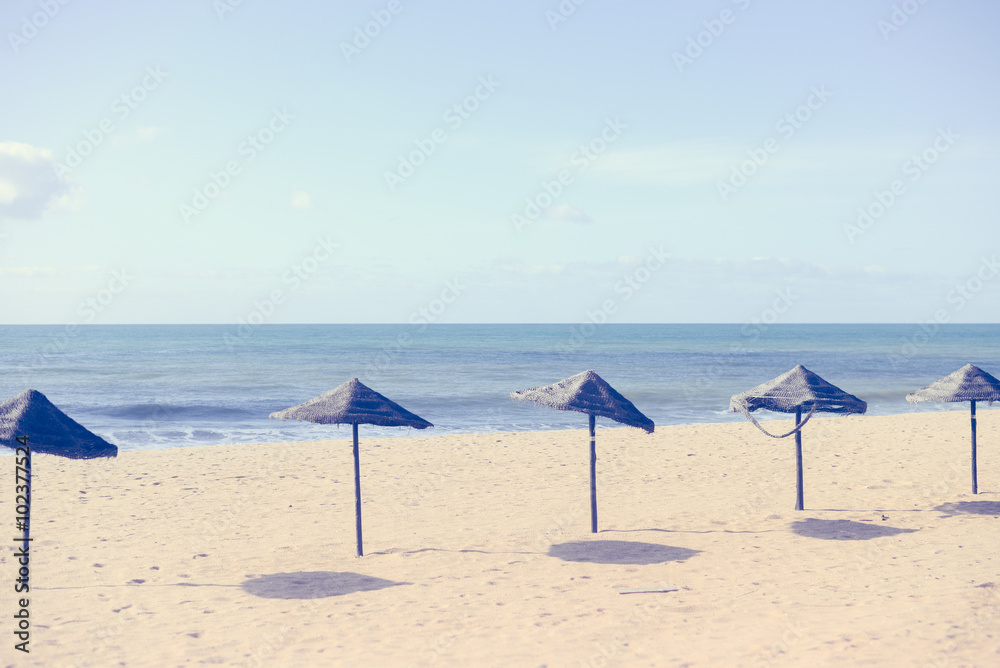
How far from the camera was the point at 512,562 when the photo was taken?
32.1ft

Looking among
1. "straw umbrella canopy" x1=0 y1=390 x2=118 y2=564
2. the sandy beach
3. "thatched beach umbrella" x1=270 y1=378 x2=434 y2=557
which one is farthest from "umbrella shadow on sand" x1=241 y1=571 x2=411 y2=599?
"straw umbrella canopy" x1=0 y1=390 x2=118 y2=564

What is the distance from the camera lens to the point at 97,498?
528 inches

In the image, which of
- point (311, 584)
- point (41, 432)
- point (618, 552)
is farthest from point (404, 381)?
point (41, 432)

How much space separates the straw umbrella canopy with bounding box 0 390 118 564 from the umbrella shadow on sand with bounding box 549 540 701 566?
591cm

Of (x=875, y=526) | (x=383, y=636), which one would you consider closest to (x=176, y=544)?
(x=383, y=636)

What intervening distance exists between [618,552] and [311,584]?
4152 mm

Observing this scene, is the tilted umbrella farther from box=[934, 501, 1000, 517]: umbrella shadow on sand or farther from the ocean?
the ocean

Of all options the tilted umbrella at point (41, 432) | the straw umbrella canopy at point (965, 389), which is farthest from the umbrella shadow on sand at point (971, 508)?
the tilted umbrella at point (41, 432)

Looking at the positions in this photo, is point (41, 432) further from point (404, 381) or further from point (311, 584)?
point (404, 381)

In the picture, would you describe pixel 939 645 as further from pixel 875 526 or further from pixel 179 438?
pixel 179 438

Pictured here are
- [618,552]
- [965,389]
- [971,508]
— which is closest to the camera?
[618,552]

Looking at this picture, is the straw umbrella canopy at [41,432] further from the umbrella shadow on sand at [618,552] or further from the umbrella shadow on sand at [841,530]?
the umbrella shadow on sand at [841,530]

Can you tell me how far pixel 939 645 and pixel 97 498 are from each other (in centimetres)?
1330

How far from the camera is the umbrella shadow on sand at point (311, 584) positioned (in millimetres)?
8633
